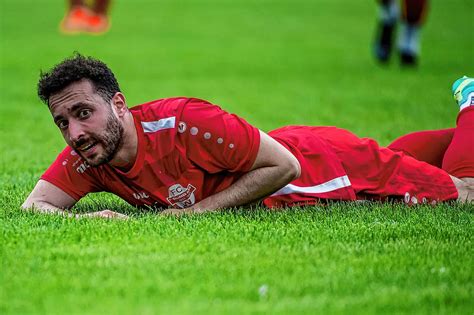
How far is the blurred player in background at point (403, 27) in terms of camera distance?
16.7 m

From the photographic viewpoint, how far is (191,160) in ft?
20.7

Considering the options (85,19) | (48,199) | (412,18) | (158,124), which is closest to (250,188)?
(158,124)

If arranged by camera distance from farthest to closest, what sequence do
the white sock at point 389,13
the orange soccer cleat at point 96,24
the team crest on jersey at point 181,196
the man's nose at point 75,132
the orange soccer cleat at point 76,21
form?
the orange soccer cleat at point 76,21
the orange soccer cleat at point 96,24
the white sock at point 389,13
the team crest on jersey at point 181,196
the man's nose at point 75,132

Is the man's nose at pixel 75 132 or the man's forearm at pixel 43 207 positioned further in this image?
the man's forearm at pixel 43 207

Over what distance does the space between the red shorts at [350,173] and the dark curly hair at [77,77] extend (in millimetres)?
1128

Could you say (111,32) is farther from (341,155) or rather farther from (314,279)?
(314,279)

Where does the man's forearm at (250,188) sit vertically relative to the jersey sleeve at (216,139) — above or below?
below

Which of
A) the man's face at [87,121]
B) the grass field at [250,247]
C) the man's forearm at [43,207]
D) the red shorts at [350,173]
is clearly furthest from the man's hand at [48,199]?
the red shorts at [350,173]

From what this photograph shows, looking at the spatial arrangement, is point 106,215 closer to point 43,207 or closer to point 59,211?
point 59,211

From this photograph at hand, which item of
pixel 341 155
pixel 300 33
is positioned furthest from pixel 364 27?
pixel 341 155

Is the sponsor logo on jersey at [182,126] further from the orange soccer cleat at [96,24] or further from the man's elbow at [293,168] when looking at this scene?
the orange soccer cleat at [96,24]

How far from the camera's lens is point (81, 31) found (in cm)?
2292

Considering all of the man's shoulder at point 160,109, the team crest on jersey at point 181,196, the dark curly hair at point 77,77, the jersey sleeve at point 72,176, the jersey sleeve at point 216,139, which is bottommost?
the team crest on jersey at point 181,196

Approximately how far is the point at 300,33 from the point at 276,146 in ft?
56.2
